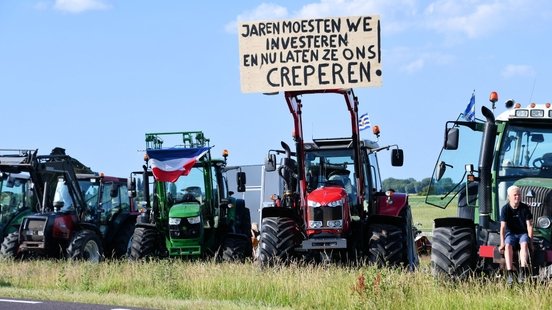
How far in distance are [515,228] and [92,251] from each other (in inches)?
455

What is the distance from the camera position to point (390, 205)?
18562 mm

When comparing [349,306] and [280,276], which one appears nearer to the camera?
[349,306]

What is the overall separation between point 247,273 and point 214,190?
6.23 m

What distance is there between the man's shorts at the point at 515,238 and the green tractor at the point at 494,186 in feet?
0.94

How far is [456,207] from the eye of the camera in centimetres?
1477

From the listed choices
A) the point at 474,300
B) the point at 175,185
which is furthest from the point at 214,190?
the point at 474,300

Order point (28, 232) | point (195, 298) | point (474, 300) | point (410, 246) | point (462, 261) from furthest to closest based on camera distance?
point (28, 232) → point (410, 246) → point (195, 298) → point (462, 261) → point (474, 300)

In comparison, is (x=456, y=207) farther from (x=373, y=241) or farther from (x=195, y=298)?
(x=195, y=298)

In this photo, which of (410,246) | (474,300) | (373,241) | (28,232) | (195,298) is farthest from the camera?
(28,232)

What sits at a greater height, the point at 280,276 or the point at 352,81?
the point at 352,81

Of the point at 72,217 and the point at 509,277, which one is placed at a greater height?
the point at 72,217

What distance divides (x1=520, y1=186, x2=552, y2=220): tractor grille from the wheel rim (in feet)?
36.2

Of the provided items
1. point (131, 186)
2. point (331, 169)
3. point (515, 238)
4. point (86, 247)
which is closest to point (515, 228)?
point (515, 238)

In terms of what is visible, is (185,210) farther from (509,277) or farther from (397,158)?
(509,277)
